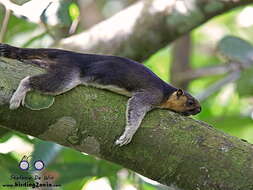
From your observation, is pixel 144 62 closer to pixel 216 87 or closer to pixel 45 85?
pixel 216 87

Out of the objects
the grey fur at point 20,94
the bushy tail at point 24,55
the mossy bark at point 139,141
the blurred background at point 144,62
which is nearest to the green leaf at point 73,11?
the blurred background at point 144,62

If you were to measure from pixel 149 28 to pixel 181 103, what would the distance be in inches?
A: 26.8

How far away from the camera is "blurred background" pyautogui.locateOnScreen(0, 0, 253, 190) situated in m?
3.60

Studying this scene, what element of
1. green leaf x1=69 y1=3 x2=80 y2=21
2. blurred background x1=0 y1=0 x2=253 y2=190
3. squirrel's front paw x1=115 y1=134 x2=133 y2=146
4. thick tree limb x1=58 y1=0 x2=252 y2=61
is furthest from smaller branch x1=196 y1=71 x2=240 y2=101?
squirrel's front paw x1=115 y1=134 x2=133 y2=146

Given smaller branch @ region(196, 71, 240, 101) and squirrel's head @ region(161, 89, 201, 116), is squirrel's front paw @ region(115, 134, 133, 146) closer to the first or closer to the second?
squirrel's head @ region(161, 89, 201, 116)

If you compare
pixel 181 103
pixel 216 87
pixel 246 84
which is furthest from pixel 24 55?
pixel 216 87

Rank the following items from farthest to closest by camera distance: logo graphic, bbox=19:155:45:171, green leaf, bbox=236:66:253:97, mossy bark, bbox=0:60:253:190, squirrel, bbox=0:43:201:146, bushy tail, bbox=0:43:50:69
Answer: green leaf, bbox=236:66:253:97
logo graphic, bbox=19:155:45:171
bushy tail, bbox=0:43:50:69
squirrel, bbox=0:43:201:146
mossy bark, bbox=0:60:253:190

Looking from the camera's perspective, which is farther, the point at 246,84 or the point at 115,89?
the point at 246,84

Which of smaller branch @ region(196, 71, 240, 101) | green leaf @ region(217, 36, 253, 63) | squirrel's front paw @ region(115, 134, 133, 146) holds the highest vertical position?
squirrel's front paw @ region(115, 134, 133, 146)

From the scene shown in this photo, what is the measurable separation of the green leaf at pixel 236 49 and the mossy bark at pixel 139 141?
Answer: 189 cm

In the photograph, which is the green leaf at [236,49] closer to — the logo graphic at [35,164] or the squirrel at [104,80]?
the squirrel at [104,80]

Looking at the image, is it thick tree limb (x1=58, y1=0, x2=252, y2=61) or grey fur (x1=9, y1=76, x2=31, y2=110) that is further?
thick tree limb (x1=58, y1=0, x2=252, y2=61)

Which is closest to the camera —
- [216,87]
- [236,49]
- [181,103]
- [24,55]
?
[24,55]

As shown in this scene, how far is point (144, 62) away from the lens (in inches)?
181
